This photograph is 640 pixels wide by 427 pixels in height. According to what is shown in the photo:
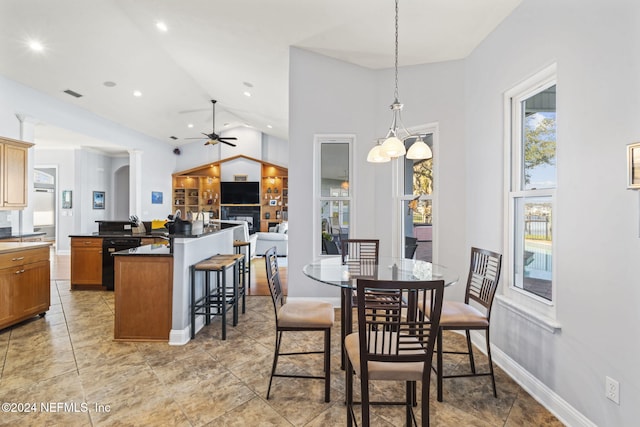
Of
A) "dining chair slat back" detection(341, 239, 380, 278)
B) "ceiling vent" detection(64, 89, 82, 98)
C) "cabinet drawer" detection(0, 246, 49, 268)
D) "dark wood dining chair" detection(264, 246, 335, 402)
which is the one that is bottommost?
"dark wood dining chair" detection(264, 246, 335, 402)

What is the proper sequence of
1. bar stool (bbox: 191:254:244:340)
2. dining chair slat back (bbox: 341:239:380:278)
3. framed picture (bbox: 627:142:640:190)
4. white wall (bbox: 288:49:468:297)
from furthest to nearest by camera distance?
white wall (bbox: 288:49:468:297), bar stool (bbox: 191:254:244:340), dining chair slat back (bbox: 341:239:380:278), framed picture (bbox: 627:142:640:190)

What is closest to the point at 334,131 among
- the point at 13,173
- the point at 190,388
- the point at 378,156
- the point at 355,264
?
the point at 378,156

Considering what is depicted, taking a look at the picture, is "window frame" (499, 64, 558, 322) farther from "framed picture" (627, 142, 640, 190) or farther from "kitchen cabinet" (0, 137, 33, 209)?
"kitchen cabinet" (0, 137, 33, 209)

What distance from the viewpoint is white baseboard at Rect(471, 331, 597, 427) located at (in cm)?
187

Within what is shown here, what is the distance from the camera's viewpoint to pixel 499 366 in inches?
104

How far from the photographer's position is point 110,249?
488 cm

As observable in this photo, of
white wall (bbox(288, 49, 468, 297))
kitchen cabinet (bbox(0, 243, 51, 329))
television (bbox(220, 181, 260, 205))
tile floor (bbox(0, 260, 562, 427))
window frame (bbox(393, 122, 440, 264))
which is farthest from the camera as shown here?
television (bbox(220, 181, 260, 205))

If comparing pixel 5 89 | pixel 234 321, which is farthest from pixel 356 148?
pixel 5 89

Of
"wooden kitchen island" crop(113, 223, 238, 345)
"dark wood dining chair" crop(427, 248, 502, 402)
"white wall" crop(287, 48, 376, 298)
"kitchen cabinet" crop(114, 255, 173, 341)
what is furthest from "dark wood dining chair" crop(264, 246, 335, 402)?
"white wall" crop(287, 48, 376, 298)

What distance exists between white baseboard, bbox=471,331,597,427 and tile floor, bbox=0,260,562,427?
57 millimetres

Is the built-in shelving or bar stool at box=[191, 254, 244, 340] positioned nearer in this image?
bar stool at box=[191, 254, 244, 340]

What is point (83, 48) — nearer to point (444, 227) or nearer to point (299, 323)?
point (299, 323)

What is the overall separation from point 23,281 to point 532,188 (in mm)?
5080

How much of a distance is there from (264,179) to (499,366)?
937 centimetres
